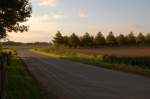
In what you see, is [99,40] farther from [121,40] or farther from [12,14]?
[12,14]

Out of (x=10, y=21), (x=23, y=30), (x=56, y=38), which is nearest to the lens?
(x=10, y=21)

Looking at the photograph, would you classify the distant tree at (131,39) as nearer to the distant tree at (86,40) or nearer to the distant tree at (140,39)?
the distant tree at (140,39)

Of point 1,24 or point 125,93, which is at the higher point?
point 1,24

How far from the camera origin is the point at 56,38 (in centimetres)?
14138

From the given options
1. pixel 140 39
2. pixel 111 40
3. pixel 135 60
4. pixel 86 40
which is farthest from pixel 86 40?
pixel 135 60

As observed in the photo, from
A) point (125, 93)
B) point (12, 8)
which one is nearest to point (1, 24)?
point (12, 8)

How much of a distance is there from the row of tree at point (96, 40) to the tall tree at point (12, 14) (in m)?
115

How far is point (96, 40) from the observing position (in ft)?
469

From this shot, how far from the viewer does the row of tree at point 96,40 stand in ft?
465

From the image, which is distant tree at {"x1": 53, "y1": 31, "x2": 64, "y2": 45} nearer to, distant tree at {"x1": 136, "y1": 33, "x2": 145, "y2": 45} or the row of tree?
the row of tree

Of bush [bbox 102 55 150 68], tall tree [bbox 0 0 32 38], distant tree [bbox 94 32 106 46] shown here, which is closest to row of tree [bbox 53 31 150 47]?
distant tree [bbox 94 32 106 46]

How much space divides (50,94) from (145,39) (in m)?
135

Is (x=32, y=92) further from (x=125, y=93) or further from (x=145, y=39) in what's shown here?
(x=145, y=39)

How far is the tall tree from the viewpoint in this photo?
20630 millimetres
